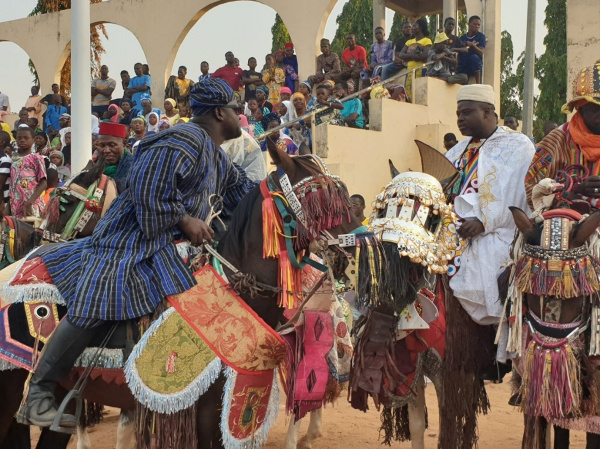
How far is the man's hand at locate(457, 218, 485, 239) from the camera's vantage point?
6.00 m

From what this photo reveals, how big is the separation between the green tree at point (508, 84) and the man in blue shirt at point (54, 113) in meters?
18.0

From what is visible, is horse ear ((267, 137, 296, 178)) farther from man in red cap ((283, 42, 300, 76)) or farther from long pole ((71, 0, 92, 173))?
man in red cap ((283, 42, 300, 76))

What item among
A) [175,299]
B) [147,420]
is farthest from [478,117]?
[147,420]

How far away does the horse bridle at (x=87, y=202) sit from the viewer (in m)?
7.09

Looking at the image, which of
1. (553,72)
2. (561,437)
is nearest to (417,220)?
(561,437)

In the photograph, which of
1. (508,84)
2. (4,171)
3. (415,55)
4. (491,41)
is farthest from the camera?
(508,84)

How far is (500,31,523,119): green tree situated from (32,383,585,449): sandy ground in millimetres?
24693

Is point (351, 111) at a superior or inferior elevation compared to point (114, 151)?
superior

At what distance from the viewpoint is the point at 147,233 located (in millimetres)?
4422

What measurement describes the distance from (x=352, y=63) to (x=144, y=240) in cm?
1459

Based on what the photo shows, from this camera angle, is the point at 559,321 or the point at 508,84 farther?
the point at 508,84

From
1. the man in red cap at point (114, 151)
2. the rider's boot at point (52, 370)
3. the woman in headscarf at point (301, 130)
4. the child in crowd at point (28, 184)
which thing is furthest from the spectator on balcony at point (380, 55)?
the rider's boot at point (52, 370)

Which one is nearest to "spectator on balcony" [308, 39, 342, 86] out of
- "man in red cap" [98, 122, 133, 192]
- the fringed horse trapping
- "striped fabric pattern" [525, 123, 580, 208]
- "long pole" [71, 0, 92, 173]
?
"long pole" [71, 0, 92, 173]

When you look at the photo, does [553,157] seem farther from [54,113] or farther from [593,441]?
[54,113]
